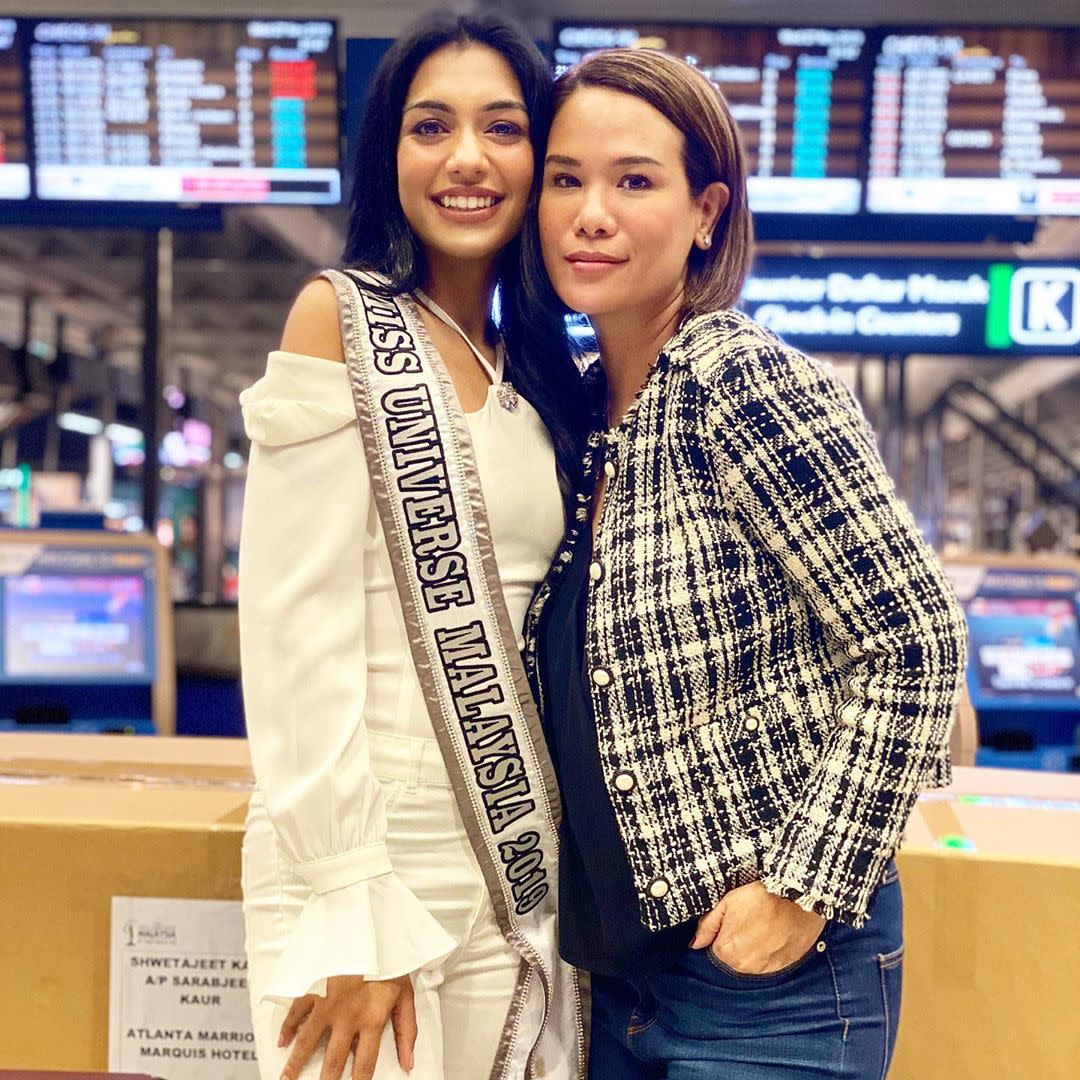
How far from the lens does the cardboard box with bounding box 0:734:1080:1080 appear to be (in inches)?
56.9

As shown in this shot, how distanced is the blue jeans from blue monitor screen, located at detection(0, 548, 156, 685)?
3.16 meters

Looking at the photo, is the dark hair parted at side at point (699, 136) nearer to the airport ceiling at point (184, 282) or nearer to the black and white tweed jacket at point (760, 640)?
the black and white tweed jacket at point (760, 640)

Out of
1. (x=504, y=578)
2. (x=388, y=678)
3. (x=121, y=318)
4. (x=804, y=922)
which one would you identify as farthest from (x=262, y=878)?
(x=121, y=318)

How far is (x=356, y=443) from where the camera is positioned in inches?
46.6

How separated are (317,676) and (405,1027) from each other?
351mm

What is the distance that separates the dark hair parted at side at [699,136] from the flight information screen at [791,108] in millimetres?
2513

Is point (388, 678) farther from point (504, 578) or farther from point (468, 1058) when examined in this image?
point (468, 1058)

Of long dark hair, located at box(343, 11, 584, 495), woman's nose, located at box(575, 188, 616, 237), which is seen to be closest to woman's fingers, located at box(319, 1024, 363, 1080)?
long dark hair, located at box(343, 11, 584, 495)

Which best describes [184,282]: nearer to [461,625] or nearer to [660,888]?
[461,625]

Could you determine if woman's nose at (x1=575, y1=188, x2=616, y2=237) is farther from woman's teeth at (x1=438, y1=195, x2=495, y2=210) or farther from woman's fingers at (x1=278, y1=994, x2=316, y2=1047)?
woman's fingers at (x1=278, y1=994, x2=316, y2=1047)

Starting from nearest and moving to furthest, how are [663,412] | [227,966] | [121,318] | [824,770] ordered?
1. [824,770]
2. [663,412]
3. [227,966]
4. [121,318]

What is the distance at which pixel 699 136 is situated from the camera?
4.11 feet

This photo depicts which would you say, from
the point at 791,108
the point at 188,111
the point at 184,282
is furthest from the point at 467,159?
the point at 184,282

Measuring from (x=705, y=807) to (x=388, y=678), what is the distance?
35 cm
